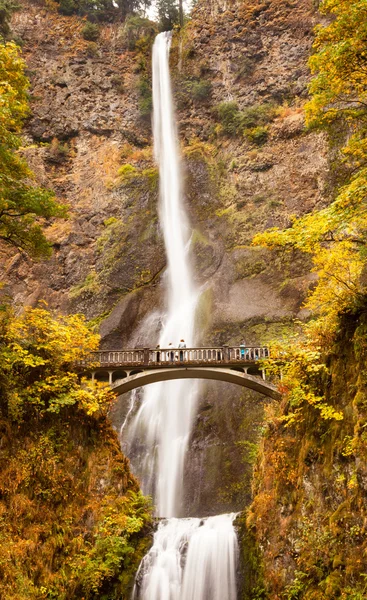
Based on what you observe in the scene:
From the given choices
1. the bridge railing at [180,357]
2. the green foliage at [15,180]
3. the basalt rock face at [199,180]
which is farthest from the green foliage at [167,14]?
the bridge railing at [180,357]

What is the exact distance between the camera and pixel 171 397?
91.3ft

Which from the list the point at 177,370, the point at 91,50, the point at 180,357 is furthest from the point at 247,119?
the point at 177,370

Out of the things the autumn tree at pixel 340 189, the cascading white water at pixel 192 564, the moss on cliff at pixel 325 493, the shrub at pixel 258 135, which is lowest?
the cascading white water at pixel 192 564

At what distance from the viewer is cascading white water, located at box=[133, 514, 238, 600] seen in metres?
15.3

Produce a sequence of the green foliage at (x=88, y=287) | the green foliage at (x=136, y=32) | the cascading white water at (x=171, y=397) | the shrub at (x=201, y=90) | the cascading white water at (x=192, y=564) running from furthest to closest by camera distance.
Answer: the green foliage at (x=136, y=32) → the shrub at (x=201, y=90) → the green foliage at (x=88, y=287) → the cascading white water at (x=171, y=397) → the cascading white water at (x=192, y=564)

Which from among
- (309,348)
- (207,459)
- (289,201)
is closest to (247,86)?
(289,201)

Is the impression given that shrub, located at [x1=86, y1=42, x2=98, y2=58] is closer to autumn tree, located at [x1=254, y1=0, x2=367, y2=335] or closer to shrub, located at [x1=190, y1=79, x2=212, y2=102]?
shrub, located at [x1=190, y1=79, x2=212, y2=102]

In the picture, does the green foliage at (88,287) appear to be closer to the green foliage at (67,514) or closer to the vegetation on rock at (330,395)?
the green foliage at (67,514)

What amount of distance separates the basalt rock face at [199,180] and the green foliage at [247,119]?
0.59 ft

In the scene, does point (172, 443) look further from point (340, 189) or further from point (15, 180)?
point (340, 189)

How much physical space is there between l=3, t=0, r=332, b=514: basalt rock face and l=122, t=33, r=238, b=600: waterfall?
2.92ft

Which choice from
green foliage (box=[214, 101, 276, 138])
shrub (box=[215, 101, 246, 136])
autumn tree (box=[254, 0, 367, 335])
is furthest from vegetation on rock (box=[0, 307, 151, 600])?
shrub (box=[215, 101, 246, 136])

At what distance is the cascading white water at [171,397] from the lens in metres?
24.7

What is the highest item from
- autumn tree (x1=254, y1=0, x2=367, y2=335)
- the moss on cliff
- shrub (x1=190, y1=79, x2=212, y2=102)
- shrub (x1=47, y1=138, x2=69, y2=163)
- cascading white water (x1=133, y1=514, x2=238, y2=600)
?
shrub (x1=190, y1=79, x2=212, y2=102)
